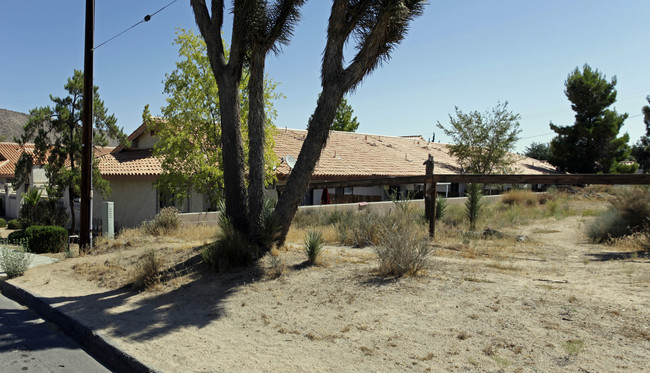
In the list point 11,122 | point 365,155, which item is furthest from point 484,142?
point 11,122

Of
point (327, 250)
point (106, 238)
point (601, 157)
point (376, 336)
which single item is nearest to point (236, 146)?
point (327, 250)

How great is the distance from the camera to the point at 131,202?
77.4 ft

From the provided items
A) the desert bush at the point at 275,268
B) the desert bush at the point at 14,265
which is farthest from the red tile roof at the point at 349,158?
the desert bush at the point at 275,268

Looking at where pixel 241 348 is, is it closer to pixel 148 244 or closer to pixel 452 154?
pixel 148 244

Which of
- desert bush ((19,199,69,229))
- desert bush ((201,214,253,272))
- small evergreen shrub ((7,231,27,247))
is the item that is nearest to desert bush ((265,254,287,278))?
desert bush ((201,214,253,272))

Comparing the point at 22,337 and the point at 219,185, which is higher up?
the point at 219,185

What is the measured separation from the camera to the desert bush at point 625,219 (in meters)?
11.6

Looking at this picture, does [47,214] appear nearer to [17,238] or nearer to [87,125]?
[17,238]

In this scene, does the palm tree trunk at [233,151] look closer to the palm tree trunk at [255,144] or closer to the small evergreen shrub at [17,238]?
the palm tree trunk at [255,144]

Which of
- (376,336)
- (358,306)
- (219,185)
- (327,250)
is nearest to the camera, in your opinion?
(376,336)

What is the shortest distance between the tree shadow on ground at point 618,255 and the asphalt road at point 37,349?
827 cm

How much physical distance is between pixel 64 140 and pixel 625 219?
61.0 ft

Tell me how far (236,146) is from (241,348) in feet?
14.8

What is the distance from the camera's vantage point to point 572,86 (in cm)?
4331
